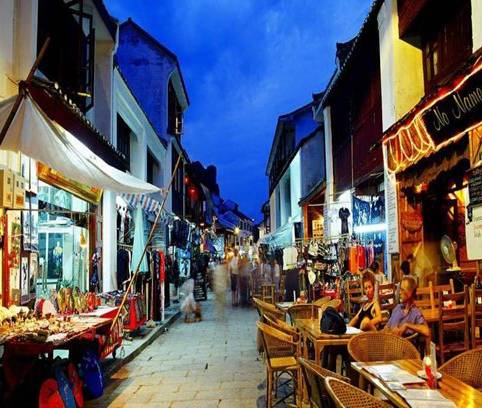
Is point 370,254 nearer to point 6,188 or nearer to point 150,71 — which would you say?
point 6,188

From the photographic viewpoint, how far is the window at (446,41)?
8.33 metres

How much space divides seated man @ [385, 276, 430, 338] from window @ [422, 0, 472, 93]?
4066mm

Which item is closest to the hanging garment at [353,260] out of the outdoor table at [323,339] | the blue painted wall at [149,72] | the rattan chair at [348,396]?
the outdoor table at [323,339]

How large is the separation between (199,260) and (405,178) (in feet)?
58.4

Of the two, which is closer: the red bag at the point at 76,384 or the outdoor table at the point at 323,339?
the outdoor table at the point at 323,339

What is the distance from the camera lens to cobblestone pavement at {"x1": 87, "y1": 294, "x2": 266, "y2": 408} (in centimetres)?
704

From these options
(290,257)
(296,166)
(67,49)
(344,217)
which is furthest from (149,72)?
(67,49)

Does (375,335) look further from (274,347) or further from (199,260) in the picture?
(199,260)

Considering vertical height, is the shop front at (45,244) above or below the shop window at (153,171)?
below

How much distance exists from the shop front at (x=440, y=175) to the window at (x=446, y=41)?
4.62ft

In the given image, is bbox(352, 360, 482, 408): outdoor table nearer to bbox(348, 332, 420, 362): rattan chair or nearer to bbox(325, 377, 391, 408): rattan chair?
bbox(325, 377, 391, 408): rattan chair

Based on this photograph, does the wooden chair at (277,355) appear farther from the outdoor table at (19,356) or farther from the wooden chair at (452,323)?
the outdoor table at (19,356)

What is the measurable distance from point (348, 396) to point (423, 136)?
5.56m

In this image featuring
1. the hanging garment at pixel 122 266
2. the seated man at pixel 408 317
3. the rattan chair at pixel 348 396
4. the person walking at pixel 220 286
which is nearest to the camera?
the rattan chair at pixel 348 396
